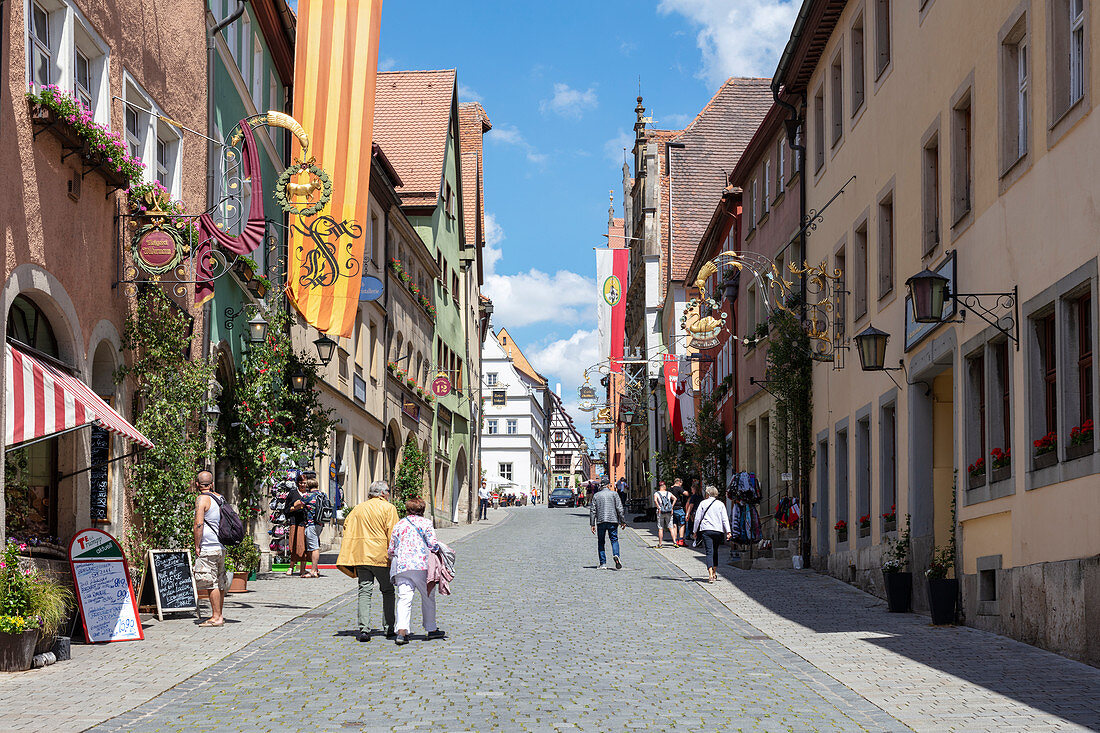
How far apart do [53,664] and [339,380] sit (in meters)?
18.9

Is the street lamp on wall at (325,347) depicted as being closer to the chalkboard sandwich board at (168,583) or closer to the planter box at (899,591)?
the chalkboard sandwich board at (168,583)

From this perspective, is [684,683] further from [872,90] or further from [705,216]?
[705,216]

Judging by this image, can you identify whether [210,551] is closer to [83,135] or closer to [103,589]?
[103,589]

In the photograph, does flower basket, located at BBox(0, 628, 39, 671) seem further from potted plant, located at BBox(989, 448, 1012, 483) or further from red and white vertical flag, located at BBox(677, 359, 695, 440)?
red and white vertical flag, located at BBox(677, 359, 695, 440)

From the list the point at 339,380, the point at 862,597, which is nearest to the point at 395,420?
the point at 339,380

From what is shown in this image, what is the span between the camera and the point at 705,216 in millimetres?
53156

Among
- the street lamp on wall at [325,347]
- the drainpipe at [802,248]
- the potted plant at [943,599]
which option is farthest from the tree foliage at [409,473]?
the potted plant at [943,599]

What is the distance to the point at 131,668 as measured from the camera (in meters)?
11.6

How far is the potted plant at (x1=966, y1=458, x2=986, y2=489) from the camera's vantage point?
15640mm

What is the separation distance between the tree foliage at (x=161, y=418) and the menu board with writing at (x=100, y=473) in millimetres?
455

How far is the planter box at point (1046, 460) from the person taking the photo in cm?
1305

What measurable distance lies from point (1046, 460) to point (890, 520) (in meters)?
6.51

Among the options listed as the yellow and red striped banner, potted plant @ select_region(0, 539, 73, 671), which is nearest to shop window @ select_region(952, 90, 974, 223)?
the yellow and red striped banner

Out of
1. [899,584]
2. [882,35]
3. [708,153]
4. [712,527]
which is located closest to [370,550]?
[899,584]
